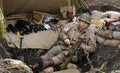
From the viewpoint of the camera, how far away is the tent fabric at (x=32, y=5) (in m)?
8.45

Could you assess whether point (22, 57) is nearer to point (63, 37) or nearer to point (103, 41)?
point (63, 37)

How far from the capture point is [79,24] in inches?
291

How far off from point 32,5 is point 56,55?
68.8 inches

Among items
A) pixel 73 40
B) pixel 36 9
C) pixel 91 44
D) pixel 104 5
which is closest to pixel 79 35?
pixel 73 40

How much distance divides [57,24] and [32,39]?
1.02 metres

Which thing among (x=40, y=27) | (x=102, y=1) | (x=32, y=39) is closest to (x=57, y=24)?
(x=40, y=27)

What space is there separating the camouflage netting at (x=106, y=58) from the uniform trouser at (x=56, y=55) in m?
0.63

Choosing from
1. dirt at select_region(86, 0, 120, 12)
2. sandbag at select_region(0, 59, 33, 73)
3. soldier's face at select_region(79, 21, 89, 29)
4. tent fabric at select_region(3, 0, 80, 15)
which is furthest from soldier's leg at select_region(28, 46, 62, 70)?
dirt at select_region(86, 0, 120, 12)

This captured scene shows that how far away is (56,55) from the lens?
24.6ft

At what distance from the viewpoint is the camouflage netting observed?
7250 millimetres

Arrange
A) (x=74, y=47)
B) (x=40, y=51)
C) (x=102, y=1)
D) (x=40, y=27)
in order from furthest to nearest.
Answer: (x=102, y=1), (x=40, y=27), (x=40, y=51), (x=74, y=47)

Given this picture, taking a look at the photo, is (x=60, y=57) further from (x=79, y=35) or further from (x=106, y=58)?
A: (x=106, y=58)

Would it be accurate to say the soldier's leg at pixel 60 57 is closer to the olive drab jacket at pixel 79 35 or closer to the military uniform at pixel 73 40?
the military uniform at pixel 73 40

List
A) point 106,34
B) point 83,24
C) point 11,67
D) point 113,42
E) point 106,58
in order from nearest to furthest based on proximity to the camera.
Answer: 1. point 11,67
2. point 83,24
3. point 106,58
4. point 113,42
5. point 106,34
